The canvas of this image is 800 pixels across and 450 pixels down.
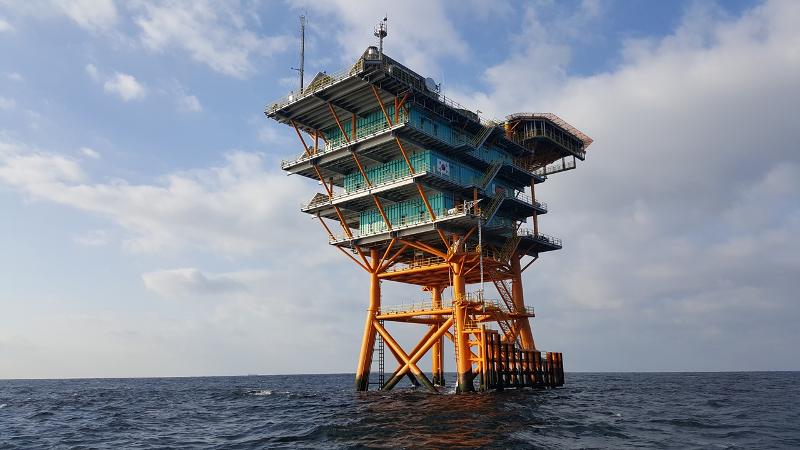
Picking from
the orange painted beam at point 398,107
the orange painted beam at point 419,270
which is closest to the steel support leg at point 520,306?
the orange painted beam at point 419,270

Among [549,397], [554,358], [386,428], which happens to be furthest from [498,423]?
[554,358]

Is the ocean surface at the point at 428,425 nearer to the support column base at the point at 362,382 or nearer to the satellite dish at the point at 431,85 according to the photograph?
the support column base at the point at 362,382

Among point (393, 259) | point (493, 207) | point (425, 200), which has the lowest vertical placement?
point (393, 259)

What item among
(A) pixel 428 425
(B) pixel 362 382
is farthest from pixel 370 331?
(A) pixel 428 425

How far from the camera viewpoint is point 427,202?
147ft

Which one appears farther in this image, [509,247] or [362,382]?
[509,247]

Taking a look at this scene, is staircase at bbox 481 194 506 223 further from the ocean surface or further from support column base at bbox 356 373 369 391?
support column base at bbox 356 373 369 391

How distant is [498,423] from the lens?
27.9 metres

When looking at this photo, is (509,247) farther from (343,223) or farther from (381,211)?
(343,223)

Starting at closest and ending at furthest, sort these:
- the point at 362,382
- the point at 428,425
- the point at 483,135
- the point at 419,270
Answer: the point at 428,425
the point at 419,270
the point at 483,135
the point at 362,382

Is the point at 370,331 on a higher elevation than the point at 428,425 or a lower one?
A: higher

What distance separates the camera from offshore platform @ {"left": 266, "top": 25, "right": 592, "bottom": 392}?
44594 millimetres

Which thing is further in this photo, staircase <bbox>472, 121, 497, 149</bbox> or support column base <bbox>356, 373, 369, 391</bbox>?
support column base <bbox>356, 373, 369, 391</bbox>

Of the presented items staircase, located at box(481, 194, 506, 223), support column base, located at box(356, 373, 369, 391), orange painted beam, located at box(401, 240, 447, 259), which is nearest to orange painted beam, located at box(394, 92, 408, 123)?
orange painted beam, located at box(401, 240, 447, 259)
